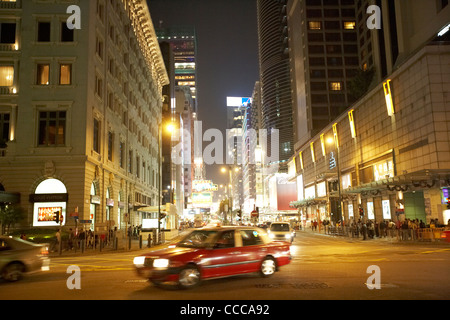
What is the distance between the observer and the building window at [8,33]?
33.2m

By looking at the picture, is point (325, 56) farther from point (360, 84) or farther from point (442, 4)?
point (442, 4)

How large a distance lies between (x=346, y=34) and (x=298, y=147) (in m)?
31.2

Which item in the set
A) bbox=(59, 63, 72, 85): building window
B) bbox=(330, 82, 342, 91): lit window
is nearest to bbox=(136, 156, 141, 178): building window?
bbox=(59, 63, 72, 85): building window

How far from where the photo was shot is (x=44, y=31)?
33.5 metres

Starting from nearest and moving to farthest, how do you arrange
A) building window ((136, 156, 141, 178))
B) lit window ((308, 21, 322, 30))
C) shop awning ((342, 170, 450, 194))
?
1. shop awning ((342, 170, 450, 194))
2. building window ((136, 156, 141, 178))
3. lit window ((308, 21, 322, 30))

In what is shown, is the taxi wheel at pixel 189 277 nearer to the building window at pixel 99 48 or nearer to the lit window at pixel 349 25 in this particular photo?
the building window at pixel 99 48

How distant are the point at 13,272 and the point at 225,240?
7006 mm

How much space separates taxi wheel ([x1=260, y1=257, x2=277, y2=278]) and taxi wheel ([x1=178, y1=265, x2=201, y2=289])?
2.51 meters

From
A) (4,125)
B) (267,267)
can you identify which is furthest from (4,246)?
(4,125)

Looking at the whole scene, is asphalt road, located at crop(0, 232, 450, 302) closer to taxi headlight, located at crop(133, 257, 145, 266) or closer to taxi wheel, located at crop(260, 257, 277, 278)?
taxi wheel, located at crop(260, 257, 277, 278)

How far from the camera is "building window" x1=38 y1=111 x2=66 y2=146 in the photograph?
106ft

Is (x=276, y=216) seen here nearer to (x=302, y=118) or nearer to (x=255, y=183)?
(x=302, y=118)
